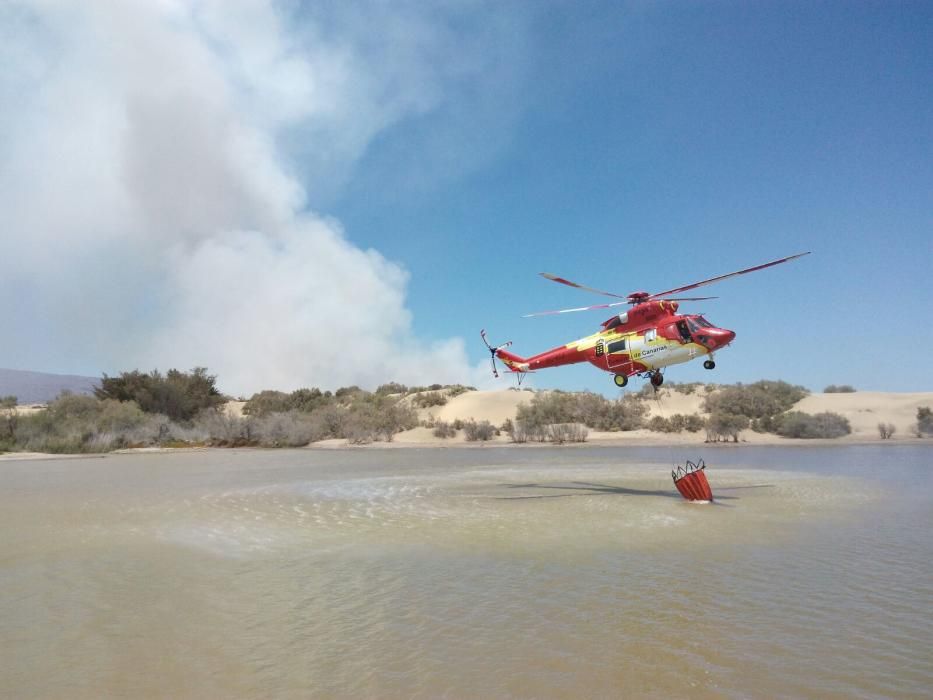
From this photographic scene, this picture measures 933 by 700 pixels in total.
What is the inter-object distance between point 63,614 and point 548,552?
20.3 feet

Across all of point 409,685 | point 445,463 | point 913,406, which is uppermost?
point 913,406

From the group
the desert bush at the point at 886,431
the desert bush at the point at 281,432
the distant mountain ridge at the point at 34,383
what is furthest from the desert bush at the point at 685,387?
the distant mountain ridge at the point at 34,383

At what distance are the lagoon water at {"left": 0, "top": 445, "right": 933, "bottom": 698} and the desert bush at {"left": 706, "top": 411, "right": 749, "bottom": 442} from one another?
65.3 ft

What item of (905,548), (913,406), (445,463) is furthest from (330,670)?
(913,406)

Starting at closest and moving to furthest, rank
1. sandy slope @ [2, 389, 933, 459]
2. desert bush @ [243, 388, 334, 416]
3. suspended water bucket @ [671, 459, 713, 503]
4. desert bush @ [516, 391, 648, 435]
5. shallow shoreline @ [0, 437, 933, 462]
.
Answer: suspended water bucket @ [671, 459, 713, 503] < shallow shoreline @ [0, 437, 933, 462] < sandy slope @ [2, 389, 933, 459] < desert bush @ [516, 391, 648, 435] < desert bush @ [243, 388, 334, 416]

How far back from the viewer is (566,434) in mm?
37906

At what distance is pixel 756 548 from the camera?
9891 mm

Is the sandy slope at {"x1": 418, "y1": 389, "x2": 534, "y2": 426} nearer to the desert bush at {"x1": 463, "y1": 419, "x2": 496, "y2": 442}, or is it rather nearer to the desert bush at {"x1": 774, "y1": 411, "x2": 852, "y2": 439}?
the desert bush at {"x1": 463, "y1": 419, "x2": 496, "y2": 442}

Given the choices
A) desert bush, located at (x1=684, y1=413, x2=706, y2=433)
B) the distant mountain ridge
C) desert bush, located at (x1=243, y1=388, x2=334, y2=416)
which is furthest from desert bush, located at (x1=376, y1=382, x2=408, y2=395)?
the distant mountain ridge

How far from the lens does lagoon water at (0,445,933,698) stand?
17.2 feet

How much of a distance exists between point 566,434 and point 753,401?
12.7m

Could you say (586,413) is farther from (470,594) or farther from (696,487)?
(470,594)

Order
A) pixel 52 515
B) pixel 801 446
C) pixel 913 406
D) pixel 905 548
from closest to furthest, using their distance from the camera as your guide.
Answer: pixel 905 548, pixel 52 515, pixel 801 446, pixel 913 406

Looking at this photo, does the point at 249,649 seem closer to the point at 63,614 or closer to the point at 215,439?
the point at 63,614
